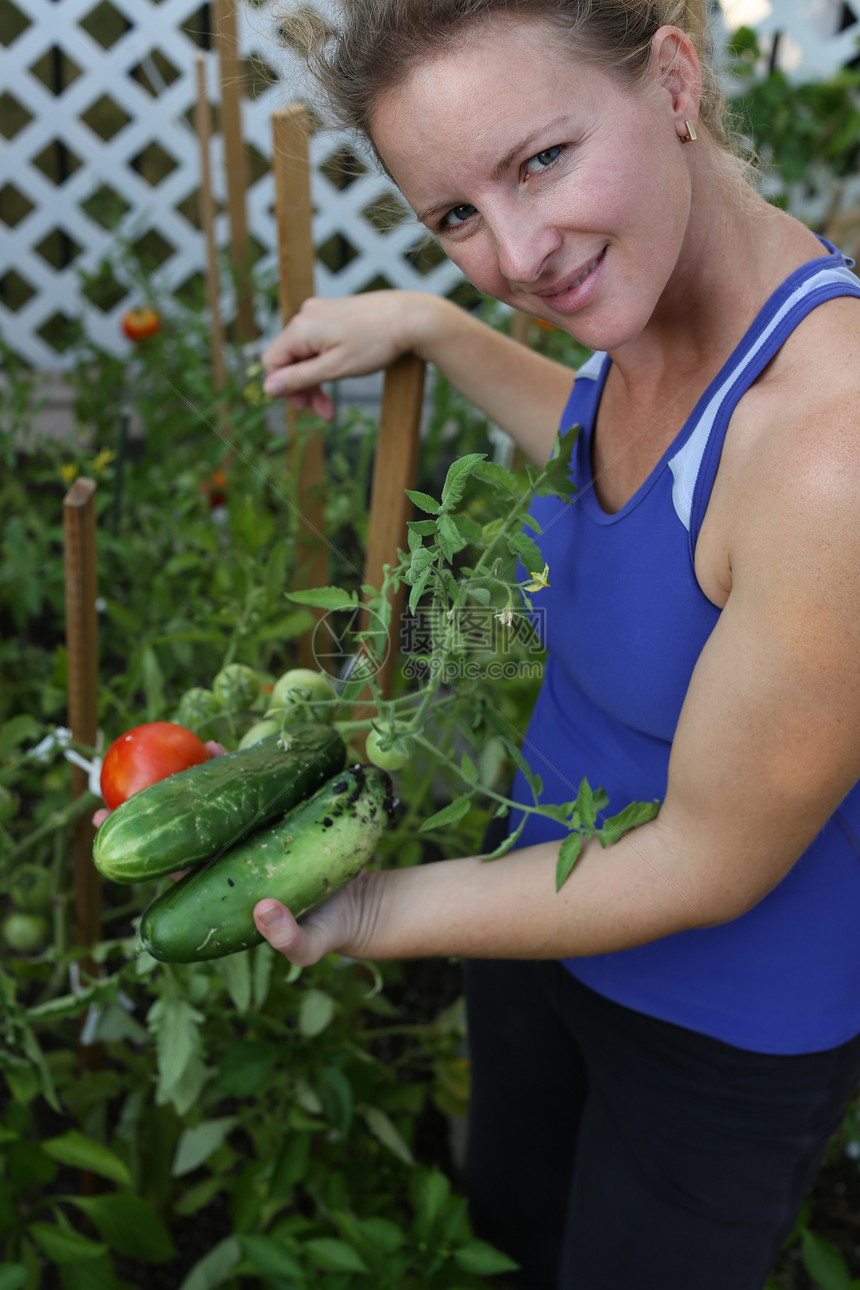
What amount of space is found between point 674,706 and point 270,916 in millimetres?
258

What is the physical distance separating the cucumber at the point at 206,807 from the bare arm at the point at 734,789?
57mm

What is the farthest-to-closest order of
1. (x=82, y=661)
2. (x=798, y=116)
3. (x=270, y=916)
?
(x=798, y=116), (x=82, y=661), (x=270, y=916)

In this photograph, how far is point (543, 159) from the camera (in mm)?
468

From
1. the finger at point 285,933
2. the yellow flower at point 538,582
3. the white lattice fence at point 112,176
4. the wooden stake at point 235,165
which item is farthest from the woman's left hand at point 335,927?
the white lattice fence at point 112,176

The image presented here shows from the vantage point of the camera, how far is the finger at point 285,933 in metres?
0.57

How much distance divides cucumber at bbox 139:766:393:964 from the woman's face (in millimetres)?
306

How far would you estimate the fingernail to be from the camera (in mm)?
567

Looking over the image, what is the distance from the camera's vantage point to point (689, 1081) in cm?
65

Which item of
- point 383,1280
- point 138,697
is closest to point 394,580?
point 383,1280

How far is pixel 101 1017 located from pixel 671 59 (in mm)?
875

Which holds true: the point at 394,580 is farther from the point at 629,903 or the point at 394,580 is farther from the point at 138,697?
the point at 138,697

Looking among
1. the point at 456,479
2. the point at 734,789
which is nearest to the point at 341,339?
the point at 456,479

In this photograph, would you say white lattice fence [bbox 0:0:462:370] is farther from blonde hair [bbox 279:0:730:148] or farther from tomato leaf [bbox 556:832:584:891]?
tomato leaf [bbox 556:832:584:891]

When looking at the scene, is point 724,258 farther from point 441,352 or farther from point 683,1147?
point 683,1147
